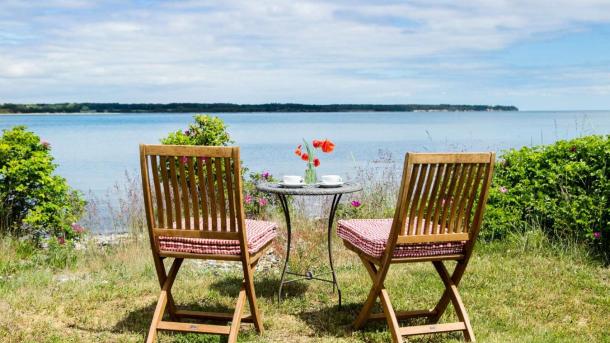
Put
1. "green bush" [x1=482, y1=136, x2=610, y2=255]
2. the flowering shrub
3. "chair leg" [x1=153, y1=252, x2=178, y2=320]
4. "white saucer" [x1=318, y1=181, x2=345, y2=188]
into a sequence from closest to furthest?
1. "chair leg" [x1=153, y1=252, x2=178, y2=320]
2. "white saucer" [x1=318, y1=181, x2=345, y2=188]
3. "green bush" [x1=482, y1=136, x2=610, y2=255]
4. the flowering shrub

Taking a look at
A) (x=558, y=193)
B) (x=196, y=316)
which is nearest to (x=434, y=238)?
(x=196, y=316)

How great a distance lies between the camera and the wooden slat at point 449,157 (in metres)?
3.80

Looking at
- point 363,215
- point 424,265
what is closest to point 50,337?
point 424,265

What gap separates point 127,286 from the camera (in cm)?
558

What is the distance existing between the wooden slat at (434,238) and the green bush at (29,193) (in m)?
4.52

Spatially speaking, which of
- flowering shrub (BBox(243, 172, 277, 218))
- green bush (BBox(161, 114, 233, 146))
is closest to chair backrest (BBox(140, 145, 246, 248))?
green bush (BBox(161, 114, 233, 146))

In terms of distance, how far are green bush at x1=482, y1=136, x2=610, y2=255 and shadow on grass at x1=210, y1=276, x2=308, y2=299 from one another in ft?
8.56

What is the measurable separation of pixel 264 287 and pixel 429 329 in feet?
6.25

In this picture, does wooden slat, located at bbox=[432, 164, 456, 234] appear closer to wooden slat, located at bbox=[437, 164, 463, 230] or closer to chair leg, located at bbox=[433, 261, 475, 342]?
wooden slat, located at bbox=[437, 164, 463, 230]

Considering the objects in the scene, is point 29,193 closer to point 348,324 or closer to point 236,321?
point 236,321

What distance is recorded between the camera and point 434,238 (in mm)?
4086

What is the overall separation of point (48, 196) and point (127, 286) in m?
2.13

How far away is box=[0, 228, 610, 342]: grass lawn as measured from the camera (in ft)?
14.7

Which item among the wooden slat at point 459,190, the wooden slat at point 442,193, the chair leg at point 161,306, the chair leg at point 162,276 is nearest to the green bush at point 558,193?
the wooden slat at point 459,190
